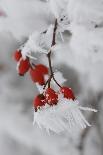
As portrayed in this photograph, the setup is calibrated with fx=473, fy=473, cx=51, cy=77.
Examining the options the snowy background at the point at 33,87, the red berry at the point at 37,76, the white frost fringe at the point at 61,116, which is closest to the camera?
the white frost fringe at the point at 61,116

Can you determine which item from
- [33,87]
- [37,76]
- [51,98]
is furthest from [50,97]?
[33,87]

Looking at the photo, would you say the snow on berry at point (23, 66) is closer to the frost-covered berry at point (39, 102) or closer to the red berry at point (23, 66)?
the red berry at point (23, 66)

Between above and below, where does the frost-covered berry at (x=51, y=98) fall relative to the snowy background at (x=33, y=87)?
below

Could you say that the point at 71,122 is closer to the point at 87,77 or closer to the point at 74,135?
the point at 87,77

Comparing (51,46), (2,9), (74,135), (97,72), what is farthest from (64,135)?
(51,46)

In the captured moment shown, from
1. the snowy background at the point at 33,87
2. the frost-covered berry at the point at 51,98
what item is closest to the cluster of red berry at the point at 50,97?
the frost-covered berry at the point at 51,98

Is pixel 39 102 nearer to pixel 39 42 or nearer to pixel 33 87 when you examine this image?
pixel 39 42
